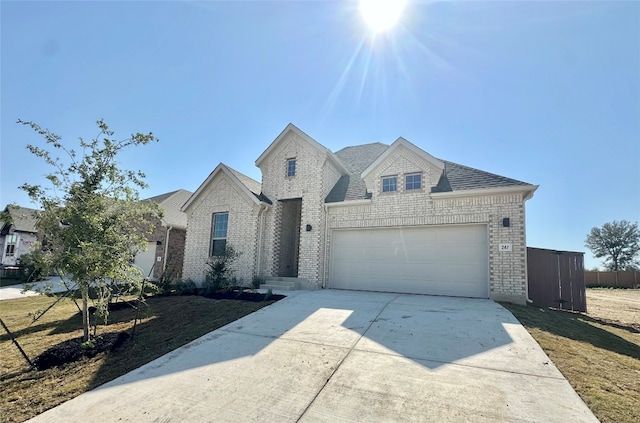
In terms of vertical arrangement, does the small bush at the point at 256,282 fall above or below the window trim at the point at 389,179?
below

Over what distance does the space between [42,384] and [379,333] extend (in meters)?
5.32

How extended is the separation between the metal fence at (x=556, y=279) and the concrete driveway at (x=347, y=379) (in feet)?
16.8

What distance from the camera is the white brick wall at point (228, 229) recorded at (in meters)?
13.1

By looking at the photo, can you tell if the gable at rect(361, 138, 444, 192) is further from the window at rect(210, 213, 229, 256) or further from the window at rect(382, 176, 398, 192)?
the window at rect(210, 213, 229, 256)

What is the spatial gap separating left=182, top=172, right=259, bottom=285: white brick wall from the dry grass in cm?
325

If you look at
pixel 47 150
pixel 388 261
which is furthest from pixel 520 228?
pixel 47 150

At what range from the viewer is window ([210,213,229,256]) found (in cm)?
1402

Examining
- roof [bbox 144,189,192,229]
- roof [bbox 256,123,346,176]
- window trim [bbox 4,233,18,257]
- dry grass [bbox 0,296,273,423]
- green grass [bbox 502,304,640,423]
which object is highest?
roof [bbox 256,123,346,176]

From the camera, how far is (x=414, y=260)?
1098cm

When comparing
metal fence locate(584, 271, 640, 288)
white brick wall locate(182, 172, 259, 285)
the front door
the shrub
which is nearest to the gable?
the front door

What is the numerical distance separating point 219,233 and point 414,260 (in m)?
8.79

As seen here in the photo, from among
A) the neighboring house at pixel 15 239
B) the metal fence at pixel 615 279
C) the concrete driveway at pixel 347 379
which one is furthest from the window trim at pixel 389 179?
the neighboring house at pixel 15 239

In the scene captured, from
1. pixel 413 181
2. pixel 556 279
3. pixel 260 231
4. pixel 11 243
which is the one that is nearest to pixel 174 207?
pixel 260 231

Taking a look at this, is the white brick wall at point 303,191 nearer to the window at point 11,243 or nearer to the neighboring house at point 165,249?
the neighboring house at point 165,249
